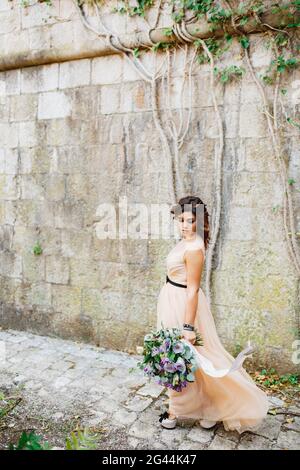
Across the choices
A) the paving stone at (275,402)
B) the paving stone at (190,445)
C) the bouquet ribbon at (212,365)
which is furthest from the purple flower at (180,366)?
the paving stone at (275,402)

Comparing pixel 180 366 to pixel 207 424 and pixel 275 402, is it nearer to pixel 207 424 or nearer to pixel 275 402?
pixel 207 424

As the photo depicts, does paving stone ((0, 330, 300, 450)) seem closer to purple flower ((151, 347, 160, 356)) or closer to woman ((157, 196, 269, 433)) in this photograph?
woman ((157, 196, 269, 433))

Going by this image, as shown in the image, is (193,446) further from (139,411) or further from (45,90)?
(45,90)

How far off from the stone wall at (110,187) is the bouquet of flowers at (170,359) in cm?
136

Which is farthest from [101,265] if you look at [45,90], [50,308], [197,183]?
[45,90]

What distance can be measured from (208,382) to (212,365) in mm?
134

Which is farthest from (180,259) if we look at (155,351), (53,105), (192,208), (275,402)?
(53,105)

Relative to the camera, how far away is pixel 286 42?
3.63 meters

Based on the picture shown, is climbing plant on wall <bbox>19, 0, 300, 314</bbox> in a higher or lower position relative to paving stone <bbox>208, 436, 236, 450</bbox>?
higher

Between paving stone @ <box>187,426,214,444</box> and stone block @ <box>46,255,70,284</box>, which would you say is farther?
stone block @ <box>46,255,70,284</box>

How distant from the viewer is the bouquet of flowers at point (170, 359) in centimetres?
280

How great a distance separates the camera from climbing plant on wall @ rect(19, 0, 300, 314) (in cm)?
365
